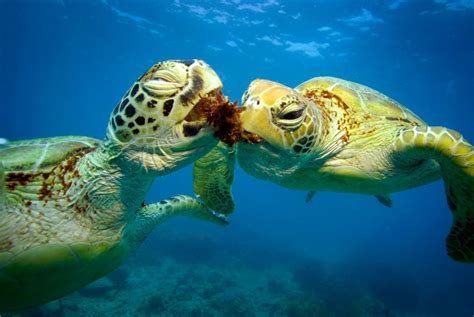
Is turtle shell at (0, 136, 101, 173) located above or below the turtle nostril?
below

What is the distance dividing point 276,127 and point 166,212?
1772mm

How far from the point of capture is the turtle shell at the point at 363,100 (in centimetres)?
325

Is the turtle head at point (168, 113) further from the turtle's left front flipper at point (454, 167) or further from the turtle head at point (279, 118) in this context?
the turtle's left front flipper at point (454, 167)

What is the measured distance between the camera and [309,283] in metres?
12.6

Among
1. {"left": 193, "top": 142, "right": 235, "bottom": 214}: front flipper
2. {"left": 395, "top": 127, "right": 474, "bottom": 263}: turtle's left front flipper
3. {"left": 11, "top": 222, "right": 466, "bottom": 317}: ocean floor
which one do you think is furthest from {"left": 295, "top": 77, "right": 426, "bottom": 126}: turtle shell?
{"left": 11, "top": 222, "right": 466, "bottom": 317}: ocean floor

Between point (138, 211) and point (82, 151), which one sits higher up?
point (82, 151)

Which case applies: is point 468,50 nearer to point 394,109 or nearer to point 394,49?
point 394,49

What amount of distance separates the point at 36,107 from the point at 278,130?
94061mm

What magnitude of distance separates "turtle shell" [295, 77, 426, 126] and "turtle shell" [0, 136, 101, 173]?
8.93 ft

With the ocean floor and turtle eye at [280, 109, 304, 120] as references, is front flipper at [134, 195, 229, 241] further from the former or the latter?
the ocean floor

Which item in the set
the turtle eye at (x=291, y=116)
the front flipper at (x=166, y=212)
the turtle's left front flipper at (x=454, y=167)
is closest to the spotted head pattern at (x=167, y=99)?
the turtle eye at (x=291, y=116)

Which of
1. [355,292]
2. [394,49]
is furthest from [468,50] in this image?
[355,292]

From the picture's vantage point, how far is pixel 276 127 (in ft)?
7.36

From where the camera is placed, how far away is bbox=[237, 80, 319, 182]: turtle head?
2217 millimetres
